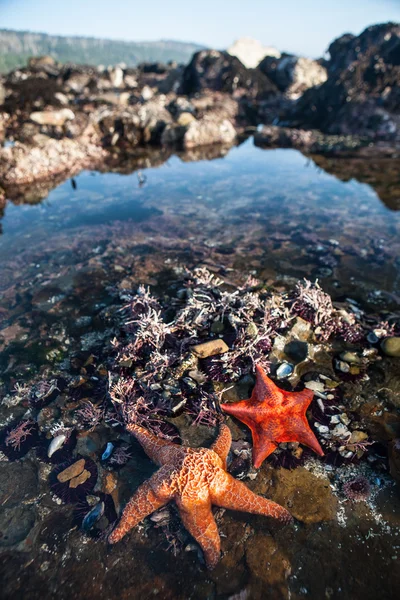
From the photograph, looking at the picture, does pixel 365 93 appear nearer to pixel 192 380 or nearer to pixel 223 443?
pixel 192 380

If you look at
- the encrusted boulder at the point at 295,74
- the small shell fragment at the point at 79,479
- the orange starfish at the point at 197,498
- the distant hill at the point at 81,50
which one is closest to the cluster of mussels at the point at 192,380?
the small shell fragment at the point at 79,479

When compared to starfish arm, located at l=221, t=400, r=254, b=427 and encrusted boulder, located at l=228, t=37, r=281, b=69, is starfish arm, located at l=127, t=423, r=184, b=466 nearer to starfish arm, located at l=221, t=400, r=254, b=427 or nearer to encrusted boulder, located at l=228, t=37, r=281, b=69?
starfish arm, located at l=221, t=400, r=254, b=427

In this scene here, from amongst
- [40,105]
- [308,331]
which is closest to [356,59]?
[40,105]

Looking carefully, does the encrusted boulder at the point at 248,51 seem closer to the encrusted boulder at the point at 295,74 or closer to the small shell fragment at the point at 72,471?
the encrusted boulder at the point at 295,74

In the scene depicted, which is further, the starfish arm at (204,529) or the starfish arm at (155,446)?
the starfish arm at (155,446)

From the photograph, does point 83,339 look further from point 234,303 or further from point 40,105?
point 40,105

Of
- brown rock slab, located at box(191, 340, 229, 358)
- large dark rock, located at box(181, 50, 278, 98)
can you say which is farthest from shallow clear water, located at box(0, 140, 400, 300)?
large dark rock, located at box(181, 50, 278, 98)
